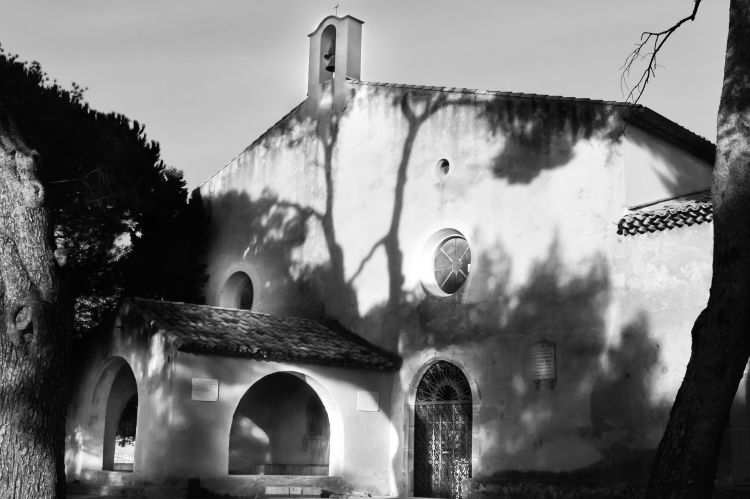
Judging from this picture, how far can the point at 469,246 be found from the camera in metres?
15.9

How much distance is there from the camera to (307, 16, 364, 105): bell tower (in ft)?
63.5

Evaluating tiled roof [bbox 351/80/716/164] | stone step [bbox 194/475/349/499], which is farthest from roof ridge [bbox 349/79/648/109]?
stone step [bbox 194/475/349/499]

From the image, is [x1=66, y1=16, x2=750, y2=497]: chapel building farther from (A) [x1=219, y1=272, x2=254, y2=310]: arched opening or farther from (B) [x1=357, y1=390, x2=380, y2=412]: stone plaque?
(A) [x1=219, y1=272, x2=254, y2=310]: arched opening

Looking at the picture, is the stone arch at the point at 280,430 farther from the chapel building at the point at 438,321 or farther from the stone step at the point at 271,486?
the stone step at the point at 271,486

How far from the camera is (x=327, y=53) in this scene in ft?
65.9

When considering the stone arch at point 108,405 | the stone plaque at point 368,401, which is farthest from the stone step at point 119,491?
the stone plaque at point 368,401

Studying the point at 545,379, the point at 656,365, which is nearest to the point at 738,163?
the point at 656,365

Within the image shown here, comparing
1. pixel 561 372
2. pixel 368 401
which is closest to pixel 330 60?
pixel 368 401

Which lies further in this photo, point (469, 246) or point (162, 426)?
point (469, 246)

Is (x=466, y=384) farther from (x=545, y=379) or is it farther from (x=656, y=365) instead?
(x=656, y=365)

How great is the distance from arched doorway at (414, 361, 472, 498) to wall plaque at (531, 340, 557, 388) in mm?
1600

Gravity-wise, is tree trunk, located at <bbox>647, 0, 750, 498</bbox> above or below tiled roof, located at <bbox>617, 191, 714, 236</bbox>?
below

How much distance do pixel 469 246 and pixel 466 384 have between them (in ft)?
7.85

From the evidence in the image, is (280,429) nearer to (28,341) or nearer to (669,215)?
(669,215)
